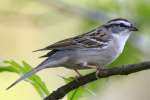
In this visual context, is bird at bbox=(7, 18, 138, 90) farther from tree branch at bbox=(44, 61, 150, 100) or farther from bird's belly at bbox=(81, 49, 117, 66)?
tree branch at bbox=(44, 61, 150, 100)

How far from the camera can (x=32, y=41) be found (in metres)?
6.20

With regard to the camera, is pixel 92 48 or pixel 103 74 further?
pixel 92 48

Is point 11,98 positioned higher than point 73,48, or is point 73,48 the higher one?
point 73,48

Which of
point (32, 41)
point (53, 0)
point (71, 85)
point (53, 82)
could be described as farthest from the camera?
point (32, 41)

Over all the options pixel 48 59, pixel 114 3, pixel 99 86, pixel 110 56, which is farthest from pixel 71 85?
pixel 110 56

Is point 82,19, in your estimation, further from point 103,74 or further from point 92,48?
point 103,74

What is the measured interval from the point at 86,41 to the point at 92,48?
0.09m

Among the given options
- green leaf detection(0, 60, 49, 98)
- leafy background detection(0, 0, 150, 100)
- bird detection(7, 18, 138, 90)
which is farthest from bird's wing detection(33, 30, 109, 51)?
green leaf detection(0, 60, 49, 98)

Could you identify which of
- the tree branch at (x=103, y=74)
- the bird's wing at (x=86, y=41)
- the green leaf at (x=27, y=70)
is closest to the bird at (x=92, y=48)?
the bird's wing at (x=86, y=41)

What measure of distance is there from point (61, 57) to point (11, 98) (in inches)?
66.8

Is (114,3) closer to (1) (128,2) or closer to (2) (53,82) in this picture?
(1) (128,2)

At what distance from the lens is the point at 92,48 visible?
155 inches

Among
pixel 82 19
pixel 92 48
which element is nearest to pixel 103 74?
pixel 82 19

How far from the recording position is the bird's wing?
3580 millimetres
